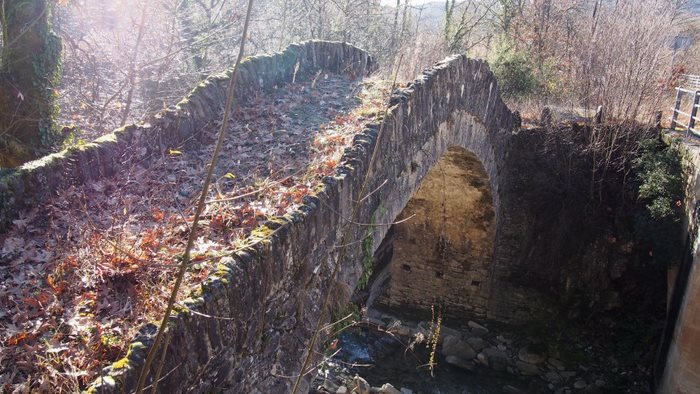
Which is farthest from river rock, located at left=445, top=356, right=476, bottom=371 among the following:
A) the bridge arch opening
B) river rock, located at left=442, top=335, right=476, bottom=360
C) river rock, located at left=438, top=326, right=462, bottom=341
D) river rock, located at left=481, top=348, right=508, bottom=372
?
the bridge arch opening

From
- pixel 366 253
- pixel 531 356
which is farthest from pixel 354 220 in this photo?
pixel 531 356

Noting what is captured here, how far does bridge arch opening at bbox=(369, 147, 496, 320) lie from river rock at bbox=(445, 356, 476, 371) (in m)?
1.71

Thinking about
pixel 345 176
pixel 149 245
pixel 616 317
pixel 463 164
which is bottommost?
pixel 616 317

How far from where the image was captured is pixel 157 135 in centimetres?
551

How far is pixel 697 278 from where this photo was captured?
7.80 m

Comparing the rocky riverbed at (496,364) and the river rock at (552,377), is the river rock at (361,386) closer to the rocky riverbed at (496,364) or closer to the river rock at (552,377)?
the rocky riverbed at (496,364)

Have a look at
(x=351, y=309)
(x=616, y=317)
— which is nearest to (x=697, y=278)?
(x=616, y=317)

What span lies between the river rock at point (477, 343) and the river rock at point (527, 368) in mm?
787

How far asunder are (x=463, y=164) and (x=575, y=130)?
3.02 meters

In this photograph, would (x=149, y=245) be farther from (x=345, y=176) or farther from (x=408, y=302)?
(x=408, y=302)

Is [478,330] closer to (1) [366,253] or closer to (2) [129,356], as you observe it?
(1) [366,253]

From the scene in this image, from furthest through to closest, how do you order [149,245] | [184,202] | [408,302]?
Result: [408,302], [184,202], [149,245]

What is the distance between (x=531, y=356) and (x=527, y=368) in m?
0.33

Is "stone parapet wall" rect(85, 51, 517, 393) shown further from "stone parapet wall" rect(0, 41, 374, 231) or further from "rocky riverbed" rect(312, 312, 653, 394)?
"rocky riverbed" rect(312, 312, 653, 394)
